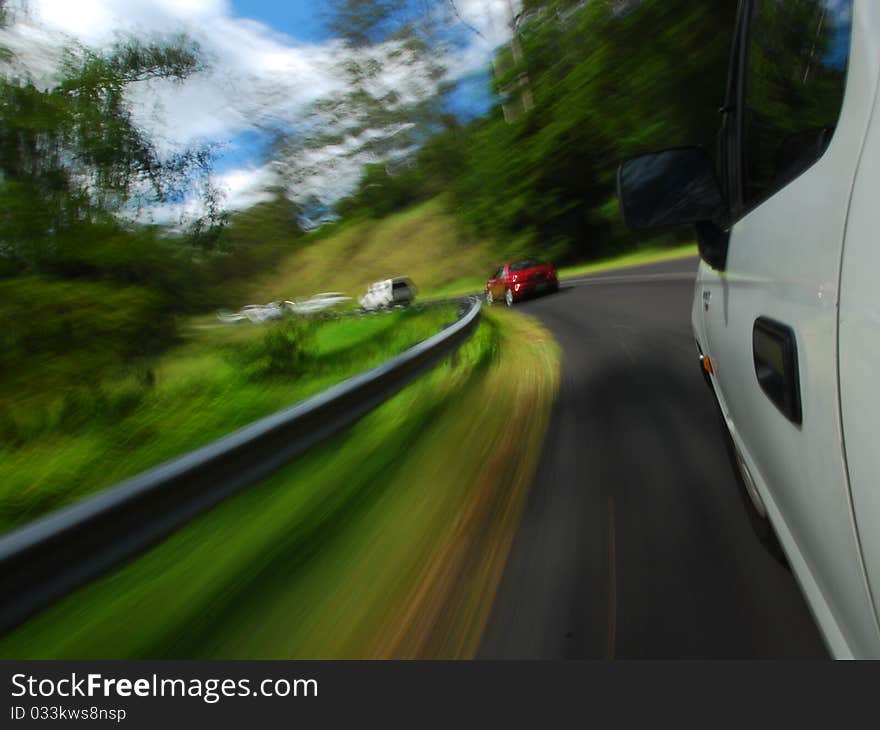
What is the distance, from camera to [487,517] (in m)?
3.50

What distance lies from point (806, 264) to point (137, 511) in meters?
2.04

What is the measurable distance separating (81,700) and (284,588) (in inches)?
53.1

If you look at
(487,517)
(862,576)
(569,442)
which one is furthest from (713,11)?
(862,576)

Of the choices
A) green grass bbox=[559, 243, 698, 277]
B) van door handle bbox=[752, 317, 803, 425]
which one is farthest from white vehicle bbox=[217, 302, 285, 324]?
green grass bbox=[559, 243, 698, 277]

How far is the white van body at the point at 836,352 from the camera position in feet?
3.74

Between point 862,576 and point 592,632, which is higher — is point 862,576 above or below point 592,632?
above

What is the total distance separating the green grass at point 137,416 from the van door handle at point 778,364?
4258 millimetres

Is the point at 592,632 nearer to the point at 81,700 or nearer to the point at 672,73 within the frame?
the point at 81,700

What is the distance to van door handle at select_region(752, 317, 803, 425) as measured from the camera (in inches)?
59.9

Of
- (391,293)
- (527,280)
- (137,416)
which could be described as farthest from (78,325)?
(391,293)

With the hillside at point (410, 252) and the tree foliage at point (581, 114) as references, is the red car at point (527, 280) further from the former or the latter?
the hillside at point (410, 252)

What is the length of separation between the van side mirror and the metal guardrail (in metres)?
1.85

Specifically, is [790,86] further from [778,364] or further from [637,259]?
[637,259]

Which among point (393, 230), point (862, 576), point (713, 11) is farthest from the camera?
point (393, 230)
